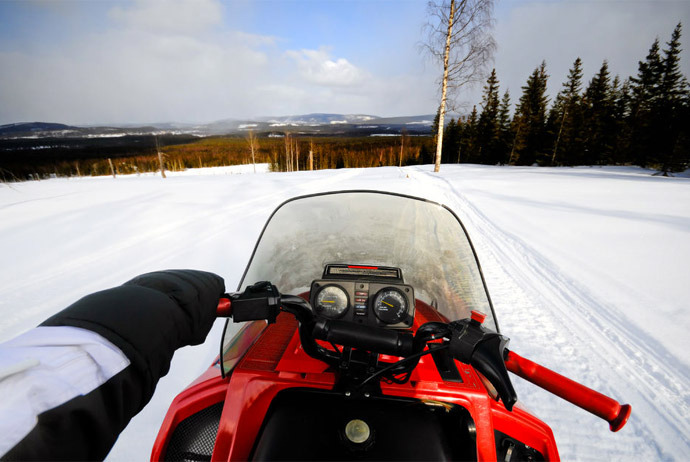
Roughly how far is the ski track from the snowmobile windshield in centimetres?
170

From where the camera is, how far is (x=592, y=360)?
2836 mm

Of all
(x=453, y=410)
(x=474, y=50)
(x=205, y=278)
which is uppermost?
(x=474, y=50)

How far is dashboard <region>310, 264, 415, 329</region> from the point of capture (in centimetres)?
155

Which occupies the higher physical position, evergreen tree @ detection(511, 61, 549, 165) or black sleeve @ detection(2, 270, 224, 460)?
evergreen tree @ detection(511, 61, 549, 165)

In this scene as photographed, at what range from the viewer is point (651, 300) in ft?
12.9

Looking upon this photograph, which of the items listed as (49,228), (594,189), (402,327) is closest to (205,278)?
(402,327)

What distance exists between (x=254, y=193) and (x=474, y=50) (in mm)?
14194

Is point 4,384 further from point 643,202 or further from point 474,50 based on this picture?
point 474,50

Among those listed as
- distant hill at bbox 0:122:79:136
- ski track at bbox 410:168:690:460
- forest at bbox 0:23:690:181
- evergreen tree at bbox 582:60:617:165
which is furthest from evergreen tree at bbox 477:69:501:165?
distant hill at bbox 0:122:79:136

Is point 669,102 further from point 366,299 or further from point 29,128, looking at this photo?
point 29,128

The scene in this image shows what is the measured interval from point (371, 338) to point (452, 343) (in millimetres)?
288

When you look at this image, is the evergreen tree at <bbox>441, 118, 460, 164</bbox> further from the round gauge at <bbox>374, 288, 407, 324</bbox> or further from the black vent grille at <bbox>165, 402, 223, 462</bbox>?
the black vent grille at <bbox>165, 402, 223, 462</bbox>

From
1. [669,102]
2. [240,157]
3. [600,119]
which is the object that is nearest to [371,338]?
[669,102]

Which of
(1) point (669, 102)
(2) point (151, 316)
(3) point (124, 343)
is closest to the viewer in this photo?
(3) point (124, 343)
